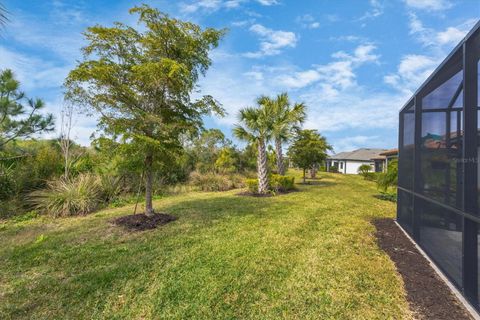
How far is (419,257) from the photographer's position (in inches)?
150

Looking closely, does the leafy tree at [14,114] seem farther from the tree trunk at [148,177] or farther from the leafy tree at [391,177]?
the leafy tree at [391,177]

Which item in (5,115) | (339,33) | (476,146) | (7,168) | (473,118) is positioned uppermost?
(339,33)

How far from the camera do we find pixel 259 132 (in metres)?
10.7

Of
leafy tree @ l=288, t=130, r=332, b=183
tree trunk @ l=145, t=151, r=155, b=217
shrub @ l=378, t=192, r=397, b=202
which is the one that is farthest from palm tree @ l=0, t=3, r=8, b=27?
leafy tree @ l=288, t=130, r=332, b=183

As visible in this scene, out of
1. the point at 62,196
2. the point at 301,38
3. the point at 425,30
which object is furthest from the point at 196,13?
the point at 62,196

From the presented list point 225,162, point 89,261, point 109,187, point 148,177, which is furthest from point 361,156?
point 89,261

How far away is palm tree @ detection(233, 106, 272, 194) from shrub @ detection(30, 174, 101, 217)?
21.7 feet

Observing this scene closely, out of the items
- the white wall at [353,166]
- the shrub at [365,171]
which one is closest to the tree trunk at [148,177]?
the shrub at [365,171]

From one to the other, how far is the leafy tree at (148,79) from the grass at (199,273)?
1956 millimetres

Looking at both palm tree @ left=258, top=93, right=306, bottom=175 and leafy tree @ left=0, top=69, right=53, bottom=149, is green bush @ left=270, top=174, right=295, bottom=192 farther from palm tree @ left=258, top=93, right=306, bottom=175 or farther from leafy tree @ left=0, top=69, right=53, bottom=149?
leafy tree @ left=0, top=69, right=53, bottom=149

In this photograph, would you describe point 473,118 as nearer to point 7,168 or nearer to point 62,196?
point 62,196

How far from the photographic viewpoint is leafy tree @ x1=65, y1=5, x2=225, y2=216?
A: 15.3 feet

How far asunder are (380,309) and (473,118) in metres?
2.33

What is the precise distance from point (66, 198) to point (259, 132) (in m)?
7.96
